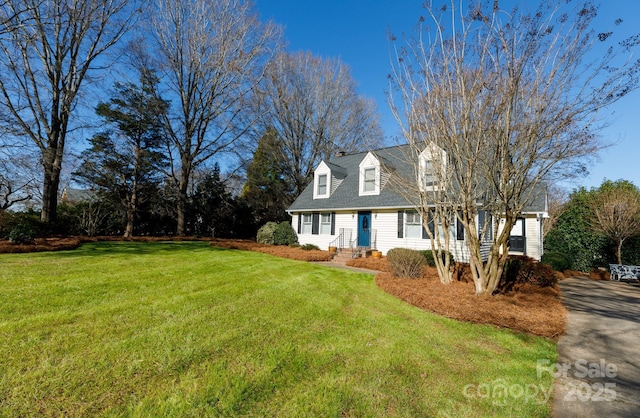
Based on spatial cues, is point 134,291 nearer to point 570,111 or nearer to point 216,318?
point 216,318

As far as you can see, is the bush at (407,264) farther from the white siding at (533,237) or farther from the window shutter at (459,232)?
the white siding at (533,237)

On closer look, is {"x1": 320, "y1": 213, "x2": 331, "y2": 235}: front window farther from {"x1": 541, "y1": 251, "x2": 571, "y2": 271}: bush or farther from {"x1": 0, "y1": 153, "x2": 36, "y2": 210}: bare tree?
{"x1": 0, "y1": 153, "x2": 36, "y2": 210}: bare tree

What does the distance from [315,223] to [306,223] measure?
894 millimetres

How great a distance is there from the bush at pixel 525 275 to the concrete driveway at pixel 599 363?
54.2 inches

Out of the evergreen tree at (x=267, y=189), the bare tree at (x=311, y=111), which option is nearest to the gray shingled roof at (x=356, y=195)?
the bare tree at (x=311, y=111)

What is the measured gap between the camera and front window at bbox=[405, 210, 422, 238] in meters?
12.4

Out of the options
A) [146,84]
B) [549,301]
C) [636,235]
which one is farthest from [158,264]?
[636,235]

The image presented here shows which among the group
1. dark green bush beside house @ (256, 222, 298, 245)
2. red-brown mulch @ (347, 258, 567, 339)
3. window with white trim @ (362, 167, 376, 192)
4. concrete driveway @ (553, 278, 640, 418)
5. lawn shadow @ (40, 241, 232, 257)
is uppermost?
window with white trim @ (362, 167, 376, 192)

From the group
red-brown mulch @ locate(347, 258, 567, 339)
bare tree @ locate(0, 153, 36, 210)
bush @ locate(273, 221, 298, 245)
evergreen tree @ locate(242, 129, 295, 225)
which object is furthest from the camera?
evergreen tree @ locate(242, 129, 295, 225)

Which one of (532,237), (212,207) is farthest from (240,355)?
(212,207)

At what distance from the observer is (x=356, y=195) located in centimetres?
1520

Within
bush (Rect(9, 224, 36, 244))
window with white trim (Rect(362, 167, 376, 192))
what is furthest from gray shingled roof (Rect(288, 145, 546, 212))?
bush (Rect(9, 224, 36, 244))

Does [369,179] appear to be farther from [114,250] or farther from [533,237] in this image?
[114,250]

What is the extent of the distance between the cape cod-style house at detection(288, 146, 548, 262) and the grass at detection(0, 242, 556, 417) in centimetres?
640
